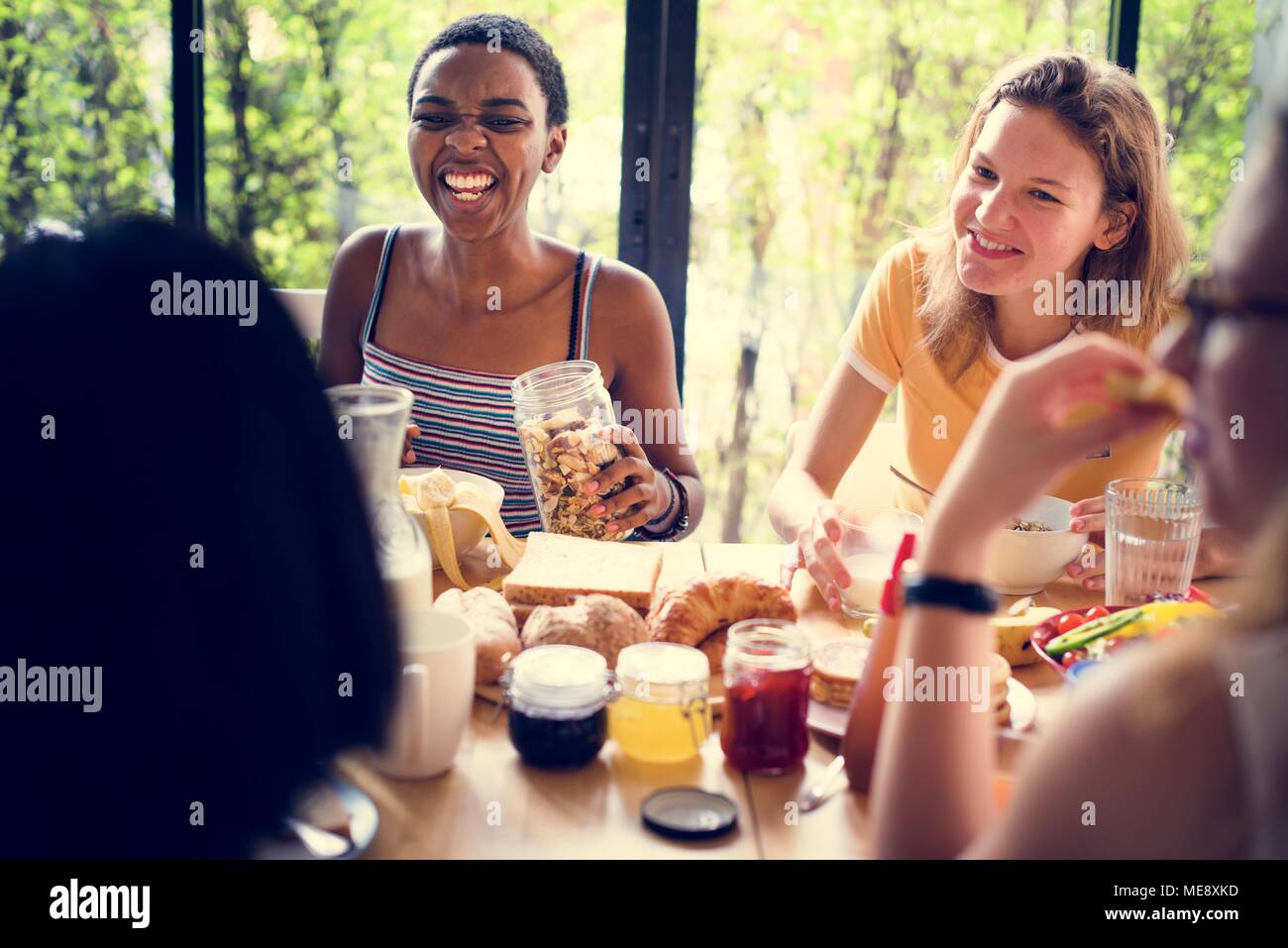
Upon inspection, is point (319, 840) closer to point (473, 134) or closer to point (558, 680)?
point (558, 680)

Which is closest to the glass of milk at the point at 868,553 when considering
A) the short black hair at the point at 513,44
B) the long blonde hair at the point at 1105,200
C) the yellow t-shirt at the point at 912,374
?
the yellow t-shirt at the point at 912,374

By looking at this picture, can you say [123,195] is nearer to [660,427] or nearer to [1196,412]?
[660,427]

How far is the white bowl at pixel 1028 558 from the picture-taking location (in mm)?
1438

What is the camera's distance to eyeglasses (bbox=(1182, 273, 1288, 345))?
0.61 m

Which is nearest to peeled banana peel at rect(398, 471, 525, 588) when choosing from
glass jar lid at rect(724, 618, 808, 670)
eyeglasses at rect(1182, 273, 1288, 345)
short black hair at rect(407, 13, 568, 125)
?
glass jar lid at rect(724, 618, 808, 670)

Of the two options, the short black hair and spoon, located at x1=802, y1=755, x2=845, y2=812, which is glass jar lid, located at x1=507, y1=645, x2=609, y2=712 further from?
the short black hair

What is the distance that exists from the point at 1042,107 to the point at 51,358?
1548 mm

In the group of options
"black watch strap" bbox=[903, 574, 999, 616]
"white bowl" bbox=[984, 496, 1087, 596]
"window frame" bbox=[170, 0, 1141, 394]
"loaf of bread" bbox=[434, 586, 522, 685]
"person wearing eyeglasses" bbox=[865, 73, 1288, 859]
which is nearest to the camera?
"person wearing eyeglasses" bbox=[865, 73, 1288, 859]

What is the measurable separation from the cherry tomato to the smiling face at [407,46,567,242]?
1.19m

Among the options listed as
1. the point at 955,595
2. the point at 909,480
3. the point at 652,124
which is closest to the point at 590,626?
the point at 955,595

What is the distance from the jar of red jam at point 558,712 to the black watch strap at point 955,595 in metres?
0.33

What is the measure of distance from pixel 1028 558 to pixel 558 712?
714mm

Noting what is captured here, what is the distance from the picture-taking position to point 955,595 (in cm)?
84

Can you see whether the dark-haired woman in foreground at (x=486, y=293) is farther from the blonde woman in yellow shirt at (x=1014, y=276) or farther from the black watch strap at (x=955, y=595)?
the black watch strap at (x=955, y=595)
